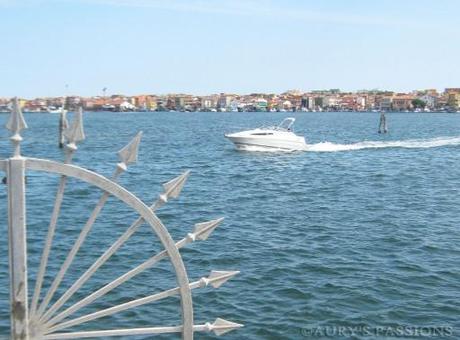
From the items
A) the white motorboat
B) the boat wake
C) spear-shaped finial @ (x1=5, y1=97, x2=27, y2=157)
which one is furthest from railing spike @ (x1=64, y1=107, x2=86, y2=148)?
the boat wake

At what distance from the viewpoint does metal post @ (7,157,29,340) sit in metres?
4.70

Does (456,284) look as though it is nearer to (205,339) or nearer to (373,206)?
(205,339)

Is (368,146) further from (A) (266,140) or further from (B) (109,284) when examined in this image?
(B) (109,284)

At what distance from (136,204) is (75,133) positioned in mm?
750

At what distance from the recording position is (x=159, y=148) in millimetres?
54531

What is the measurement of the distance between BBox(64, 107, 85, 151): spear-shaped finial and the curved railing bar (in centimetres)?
18

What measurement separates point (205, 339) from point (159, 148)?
4489 centimetres

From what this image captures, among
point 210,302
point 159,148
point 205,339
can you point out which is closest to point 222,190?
point 210,302

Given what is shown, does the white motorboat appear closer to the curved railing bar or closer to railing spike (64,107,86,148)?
the curved railing bar

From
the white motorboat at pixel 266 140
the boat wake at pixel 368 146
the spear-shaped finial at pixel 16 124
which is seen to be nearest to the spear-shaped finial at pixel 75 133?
the spear-shaped finial at pixel 16 124

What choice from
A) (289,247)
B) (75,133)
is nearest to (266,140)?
(289,247)

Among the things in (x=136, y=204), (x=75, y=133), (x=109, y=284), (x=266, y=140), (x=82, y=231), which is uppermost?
(x=75, y=133)

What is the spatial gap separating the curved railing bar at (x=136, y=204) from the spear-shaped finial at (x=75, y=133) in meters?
0.18

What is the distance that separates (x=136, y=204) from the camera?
502 centimetres
